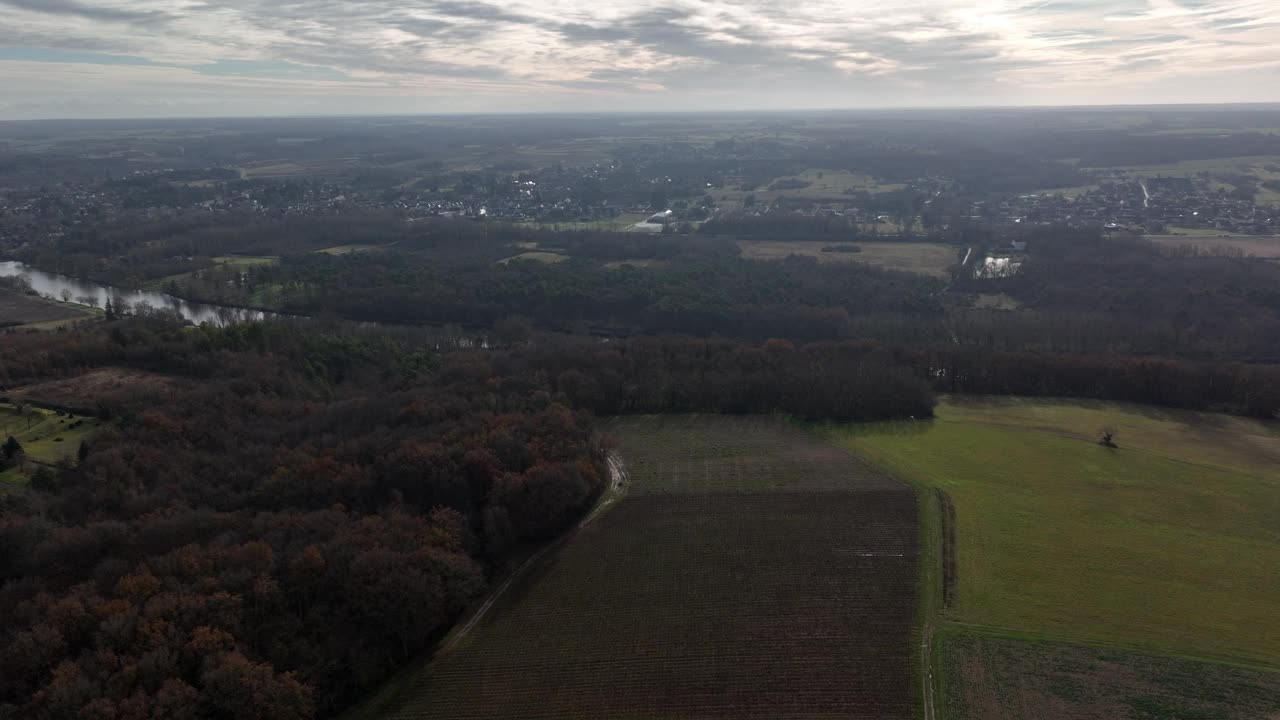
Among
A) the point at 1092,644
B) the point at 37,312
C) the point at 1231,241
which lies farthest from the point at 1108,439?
the point at 37,312

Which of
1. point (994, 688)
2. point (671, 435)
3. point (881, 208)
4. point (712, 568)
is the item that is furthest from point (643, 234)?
point (994, 688)

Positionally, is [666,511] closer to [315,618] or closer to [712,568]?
[712,568]

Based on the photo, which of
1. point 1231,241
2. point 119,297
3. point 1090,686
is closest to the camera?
point 1090,686

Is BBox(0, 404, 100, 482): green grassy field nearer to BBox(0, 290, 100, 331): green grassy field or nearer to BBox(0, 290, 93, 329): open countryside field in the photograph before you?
BBox(0, 290, 100, 331): green grassy field

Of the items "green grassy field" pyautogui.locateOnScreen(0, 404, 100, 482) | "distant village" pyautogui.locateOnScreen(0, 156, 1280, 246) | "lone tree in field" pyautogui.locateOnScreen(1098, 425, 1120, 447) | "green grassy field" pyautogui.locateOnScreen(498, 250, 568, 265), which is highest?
"distant village" pyautogui.locateOnScreen(0, 156, 1280, 246)

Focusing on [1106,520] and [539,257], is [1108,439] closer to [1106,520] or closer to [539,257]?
[1106,520]

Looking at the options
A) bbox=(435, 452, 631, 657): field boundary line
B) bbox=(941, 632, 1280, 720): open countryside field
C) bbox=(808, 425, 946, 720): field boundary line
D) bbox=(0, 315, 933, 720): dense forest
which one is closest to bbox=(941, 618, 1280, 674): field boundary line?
bbox=(941, 632, 1280, 720): open countryside field
